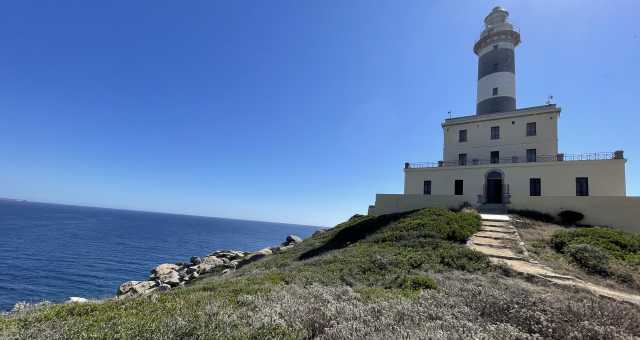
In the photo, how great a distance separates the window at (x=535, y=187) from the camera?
2153 centimetres

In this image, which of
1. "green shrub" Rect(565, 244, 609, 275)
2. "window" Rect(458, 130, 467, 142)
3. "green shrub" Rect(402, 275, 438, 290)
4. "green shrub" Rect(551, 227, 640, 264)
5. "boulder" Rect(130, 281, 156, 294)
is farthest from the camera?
"window" Rect(458, 130, 467, 142)

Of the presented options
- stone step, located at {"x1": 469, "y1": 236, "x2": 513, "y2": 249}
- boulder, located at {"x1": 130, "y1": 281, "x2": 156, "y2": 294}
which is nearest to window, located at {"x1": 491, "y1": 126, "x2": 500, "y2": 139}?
stone step, located at {"x1": 469, "y1": 236, "x2": 513, "y2": 249}

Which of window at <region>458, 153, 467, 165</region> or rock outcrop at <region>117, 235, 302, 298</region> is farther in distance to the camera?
window at <region>458, 153, 467, 165</region>

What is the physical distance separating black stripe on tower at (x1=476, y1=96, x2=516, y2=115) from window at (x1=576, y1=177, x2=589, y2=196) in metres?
9.00

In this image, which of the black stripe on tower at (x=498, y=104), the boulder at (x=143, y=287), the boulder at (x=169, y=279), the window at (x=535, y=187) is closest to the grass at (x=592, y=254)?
the window at (x=535, y=187)

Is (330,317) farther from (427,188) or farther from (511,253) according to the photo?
(427,188)

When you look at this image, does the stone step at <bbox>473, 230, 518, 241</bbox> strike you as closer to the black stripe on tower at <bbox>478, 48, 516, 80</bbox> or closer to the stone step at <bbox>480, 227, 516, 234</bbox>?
the stone step at <bbox>480, 227, 516, 234</bbox>

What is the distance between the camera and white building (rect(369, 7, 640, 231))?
1892cm

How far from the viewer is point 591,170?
19.9 metres

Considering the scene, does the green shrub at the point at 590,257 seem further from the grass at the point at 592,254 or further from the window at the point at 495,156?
the window at the point at 495,156

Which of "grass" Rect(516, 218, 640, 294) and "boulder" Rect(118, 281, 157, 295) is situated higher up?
"grass" Rect(516, 218, 640, 294)

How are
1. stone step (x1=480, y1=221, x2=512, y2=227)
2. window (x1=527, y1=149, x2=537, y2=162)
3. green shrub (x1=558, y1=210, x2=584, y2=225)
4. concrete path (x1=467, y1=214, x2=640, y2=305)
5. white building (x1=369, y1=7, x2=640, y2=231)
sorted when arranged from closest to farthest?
concrete path (x1=467, y1=214, x2=640, y2=305) → stone step (x1=480, y1=221, x2=512, y2=227) → green shrub (x1=558, y1=210, x2=584, y2=225) → white building (x1=369, y1=7, x2=640, y2=231) → window (x1=527, y1=149, x2=537, y2=162)

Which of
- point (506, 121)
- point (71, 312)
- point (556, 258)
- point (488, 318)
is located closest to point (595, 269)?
point (556, 258)

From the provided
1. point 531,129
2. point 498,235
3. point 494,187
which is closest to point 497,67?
point 531,129
